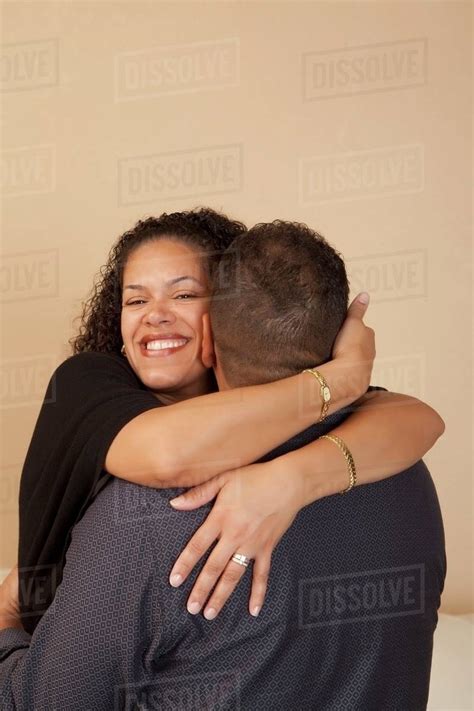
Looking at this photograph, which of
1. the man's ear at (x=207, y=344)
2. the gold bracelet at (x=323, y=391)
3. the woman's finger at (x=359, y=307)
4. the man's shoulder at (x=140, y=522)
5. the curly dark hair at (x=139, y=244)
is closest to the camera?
the man's shoulder at (x=140, y=522)

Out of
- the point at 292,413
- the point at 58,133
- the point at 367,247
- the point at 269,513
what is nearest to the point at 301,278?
the point at 292,413

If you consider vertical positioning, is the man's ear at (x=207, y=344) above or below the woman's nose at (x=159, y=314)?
below

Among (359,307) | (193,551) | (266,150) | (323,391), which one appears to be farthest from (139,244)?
(266,150)

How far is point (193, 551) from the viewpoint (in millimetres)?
1080

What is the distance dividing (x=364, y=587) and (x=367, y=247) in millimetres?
2007

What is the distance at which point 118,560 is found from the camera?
1071mm

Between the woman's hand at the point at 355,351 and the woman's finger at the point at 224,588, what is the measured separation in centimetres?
28

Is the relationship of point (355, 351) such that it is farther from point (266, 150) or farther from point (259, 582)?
point (266, 150)

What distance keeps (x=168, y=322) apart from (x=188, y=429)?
430mm

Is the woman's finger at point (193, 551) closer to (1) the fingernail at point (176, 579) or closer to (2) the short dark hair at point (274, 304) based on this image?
(1) the fingernail at point (176, 579)

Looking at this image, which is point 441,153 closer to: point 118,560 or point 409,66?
point 409,66

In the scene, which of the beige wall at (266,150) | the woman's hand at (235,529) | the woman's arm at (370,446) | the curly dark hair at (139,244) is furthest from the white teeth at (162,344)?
the beige wall at (266,150)

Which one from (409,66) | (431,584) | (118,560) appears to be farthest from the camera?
(409,66)

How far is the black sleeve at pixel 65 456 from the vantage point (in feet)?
4.04
